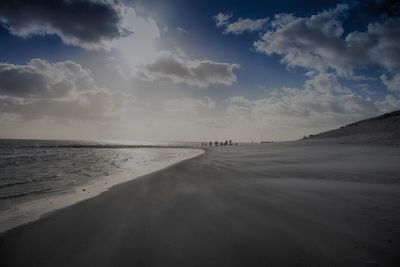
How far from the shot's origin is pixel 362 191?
5.98 metres

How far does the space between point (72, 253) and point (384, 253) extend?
4.49 meters

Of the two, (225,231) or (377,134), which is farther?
(377,134)

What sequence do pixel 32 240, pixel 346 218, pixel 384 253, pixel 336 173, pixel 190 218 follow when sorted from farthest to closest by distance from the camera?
pixel 336 173, pixel 190 218, pixel 346 218, pixel 32 240, pixel 384 253

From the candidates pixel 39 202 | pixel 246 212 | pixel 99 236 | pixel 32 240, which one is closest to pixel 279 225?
pixel 246 212

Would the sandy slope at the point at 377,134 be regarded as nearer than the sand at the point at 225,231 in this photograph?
No

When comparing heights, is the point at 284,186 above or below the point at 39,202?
above

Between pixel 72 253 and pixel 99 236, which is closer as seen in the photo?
pixel 72 253

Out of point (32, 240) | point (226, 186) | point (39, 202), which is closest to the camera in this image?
point (32, 240)

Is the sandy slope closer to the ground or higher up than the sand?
higher up

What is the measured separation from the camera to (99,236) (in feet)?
13.3

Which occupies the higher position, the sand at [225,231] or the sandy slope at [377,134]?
the sandy slope at [377,134]

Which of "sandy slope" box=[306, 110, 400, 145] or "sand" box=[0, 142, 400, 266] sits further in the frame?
"sandy slope" box=[306, 110, 400, 145]

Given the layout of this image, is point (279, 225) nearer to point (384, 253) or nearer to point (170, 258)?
point (384, 253)

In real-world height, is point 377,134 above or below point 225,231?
above
